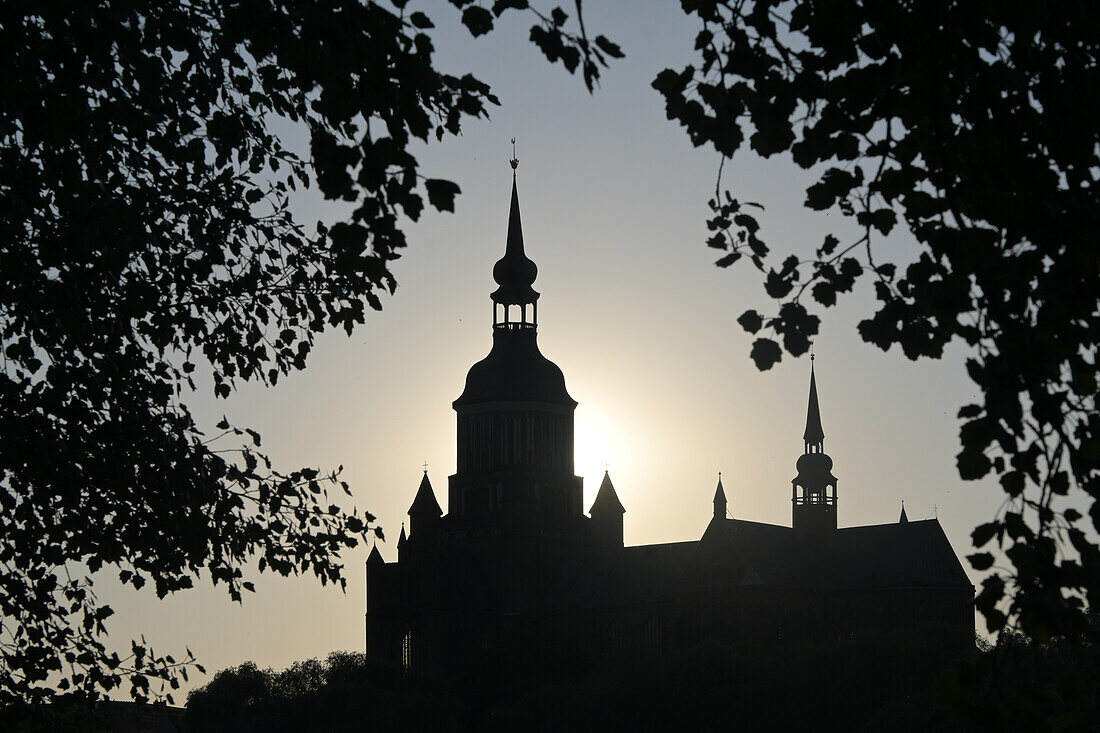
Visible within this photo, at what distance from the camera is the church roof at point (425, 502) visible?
11200 cm

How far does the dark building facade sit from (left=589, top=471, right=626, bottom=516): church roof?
0.08 metres

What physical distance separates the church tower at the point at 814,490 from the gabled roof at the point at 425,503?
71.1 ft

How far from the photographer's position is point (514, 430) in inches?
4188

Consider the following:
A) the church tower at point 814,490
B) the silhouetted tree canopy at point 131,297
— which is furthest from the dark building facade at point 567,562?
the silhouetted tree canopy at point 131,297

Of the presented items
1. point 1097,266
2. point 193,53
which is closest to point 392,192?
point 1097,266

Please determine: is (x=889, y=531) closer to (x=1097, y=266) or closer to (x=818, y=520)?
(x=818, y=520)

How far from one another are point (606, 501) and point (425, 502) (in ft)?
36.4

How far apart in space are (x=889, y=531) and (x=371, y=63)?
97404 mm

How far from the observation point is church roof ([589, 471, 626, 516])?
11306 cm

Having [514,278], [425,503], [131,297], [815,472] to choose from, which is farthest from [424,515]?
[131,297]

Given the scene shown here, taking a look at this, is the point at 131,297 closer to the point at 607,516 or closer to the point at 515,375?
the point at 515,375

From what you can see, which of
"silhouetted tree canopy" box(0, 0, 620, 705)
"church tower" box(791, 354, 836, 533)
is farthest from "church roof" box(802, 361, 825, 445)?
"silhouetted tree canopy" box(0, 0, 620, 705)

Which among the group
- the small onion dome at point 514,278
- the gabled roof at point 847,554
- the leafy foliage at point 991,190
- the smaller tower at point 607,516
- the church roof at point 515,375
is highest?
the small onion dome at point 514,278

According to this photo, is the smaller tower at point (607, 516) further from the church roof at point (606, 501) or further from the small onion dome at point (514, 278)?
the small onion dome at point (514, 278)
